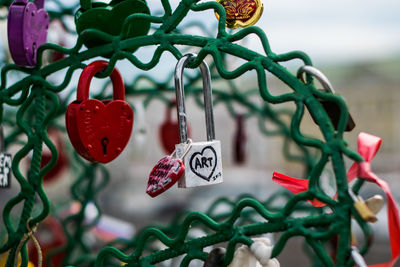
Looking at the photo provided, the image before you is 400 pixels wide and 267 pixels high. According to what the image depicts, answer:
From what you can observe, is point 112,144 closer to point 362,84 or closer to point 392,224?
point 392,224

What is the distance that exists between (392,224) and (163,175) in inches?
7.6

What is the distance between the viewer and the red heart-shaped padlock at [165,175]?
1.31ft

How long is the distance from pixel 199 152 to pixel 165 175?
4 cm

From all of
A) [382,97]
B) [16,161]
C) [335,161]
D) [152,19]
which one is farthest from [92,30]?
[382,97]

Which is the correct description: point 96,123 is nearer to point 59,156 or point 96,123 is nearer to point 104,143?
point 104,143

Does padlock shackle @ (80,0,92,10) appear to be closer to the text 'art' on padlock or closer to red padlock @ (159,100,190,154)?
the text 'art' on padlock

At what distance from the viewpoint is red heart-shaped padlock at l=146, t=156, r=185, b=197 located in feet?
1.31

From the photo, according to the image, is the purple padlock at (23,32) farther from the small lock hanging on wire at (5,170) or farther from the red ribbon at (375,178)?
the red ribbon at (375,178)

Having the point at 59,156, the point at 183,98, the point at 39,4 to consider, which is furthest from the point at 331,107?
the point at 59,156

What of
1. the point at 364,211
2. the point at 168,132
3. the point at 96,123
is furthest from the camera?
the point at 168,132

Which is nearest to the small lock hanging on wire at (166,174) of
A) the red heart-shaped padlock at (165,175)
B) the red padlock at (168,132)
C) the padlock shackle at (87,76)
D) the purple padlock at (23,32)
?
the red heart-shaped padlock at (165,175)

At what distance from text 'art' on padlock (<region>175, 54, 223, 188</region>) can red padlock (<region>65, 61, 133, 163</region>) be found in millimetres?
84

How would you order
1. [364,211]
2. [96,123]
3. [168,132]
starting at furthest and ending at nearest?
[168,132] < [96,123] < [364,211]

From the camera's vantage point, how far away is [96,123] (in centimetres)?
47
